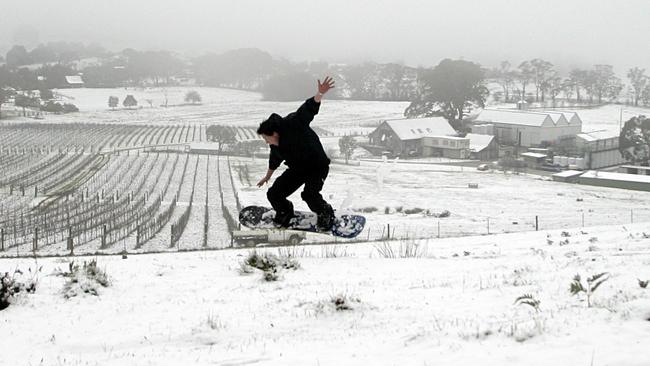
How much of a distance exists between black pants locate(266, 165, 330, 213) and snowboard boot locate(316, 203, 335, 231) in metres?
0.06

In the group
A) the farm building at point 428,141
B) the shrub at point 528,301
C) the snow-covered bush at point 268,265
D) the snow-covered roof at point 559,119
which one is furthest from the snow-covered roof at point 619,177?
the shrub at point 528,301

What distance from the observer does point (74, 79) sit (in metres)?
115

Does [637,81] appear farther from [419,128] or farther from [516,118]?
[419,128]

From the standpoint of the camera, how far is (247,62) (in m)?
129

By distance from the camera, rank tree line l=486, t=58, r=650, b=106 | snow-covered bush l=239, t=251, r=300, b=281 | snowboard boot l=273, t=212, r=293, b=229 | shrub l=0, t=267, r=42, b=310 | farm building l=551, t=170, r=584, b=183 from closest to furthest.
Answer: shrub l=0, t=267, r=42, b=310 → snow-covered bush l=239, t=251, r=300, b=281 → snowboard boot l=273, t=212, r=293, b=229 → farm building l=551, t=170, r=584, b=183 → tree line l=486, t=58, r=650, b=106

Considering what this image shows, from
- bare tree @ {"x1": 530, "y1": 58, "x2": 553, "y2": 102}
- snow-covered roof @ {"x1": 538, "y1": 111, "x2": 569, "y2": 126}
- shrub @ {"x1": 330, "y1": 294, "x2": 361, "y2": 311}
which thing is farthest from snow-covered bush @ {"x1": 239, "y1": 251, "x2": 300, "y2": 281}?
bare tree @ {"x1": 530, "y1": 58, "x2": 553, "y2": 102}

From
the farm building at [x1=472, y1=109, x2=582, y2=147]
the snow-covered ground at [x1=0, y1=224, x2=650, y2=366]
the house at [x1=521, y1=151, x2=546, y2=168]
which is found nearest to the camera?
the snow-covered ground at [x1=0, y1=224, x2=650, y2=366]

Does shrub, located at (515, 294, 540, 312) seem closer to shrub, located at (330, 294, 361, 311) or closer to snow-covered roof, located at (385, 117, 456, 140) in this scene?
shrub, located at (330, 294, 361, 311)

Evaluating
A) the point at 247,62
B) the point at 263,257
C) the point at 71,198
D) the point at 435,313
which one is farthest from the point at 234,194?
the point at 247,62

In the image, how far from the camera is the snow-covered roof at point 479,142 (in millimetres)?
52719

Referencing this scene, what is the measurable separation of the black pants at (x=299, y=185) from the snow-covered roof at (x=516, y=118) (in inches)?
2078

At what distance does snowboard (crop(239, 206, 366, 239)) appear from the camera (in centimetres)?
746

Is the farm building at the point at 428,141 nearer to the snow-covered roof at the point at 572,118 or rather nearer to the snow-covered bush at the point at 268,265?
the snow-covered roof at the point at 572,118

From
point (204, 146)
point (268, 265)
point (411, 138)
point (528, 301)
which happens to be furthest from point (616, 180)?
point (528, 301)
